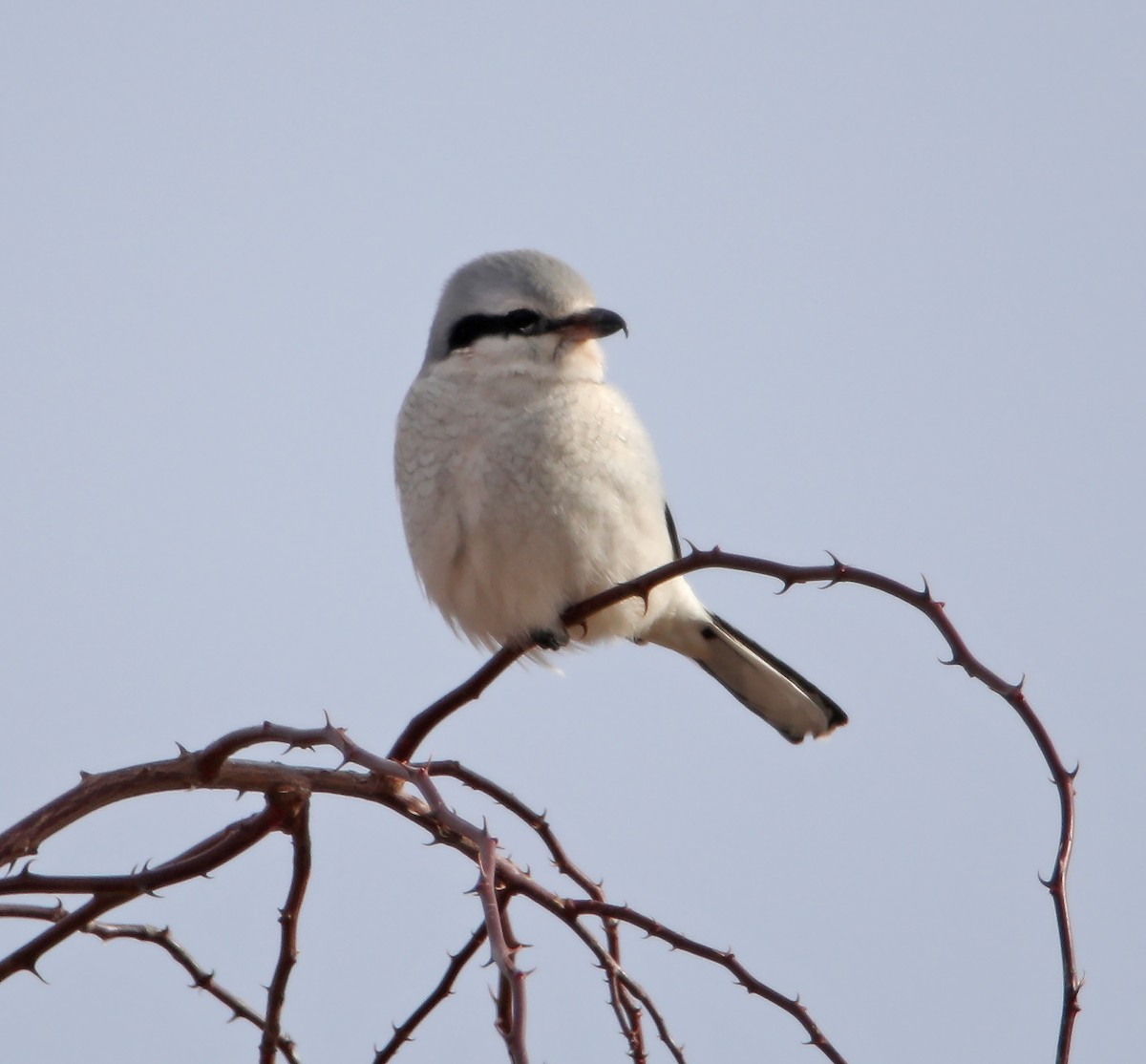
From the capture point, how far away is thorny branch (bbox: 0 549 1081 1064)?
161 centimetres

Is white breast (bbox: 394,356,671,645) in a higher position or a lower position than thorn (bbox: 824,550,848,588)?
higher

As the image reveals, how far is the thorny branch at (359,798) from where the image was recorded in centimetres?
161

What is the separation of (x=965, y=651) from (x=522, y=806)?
2.03ft

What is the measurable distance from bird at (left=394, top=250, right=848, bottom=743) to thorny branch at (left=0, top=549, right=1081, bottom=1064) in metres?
1.09

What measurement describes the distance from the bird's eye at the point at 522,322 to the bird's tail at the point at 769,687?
86cm

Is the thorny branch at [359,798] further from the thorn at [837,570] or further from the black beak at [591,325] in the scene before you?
the black beak at [591,325]

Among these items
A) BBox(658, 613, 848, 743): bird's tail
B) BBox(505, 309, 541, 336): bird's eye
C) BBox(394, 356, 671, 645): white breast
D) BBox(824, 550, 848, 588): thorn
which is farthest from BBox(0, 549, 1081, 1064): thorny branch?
BBox(658, 613, 848, 743): bird's tail

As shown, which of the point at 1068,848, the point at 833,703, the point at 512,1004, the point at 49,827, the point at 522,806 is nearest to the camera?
the point at 512,1004

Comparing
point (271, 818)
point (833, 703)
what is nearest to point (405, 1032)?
point (271, 818)

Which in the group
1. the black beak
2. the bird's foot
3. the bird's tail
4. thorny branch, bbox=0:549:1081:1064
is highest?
the black beak

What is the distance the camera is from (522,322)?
3359 millimetres

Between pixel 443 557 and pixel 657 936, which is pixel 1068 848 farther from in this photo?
pixel 443 557

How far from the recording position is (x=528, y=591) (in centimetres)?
314

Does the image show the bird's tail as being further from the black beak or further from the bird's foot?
the black beak
